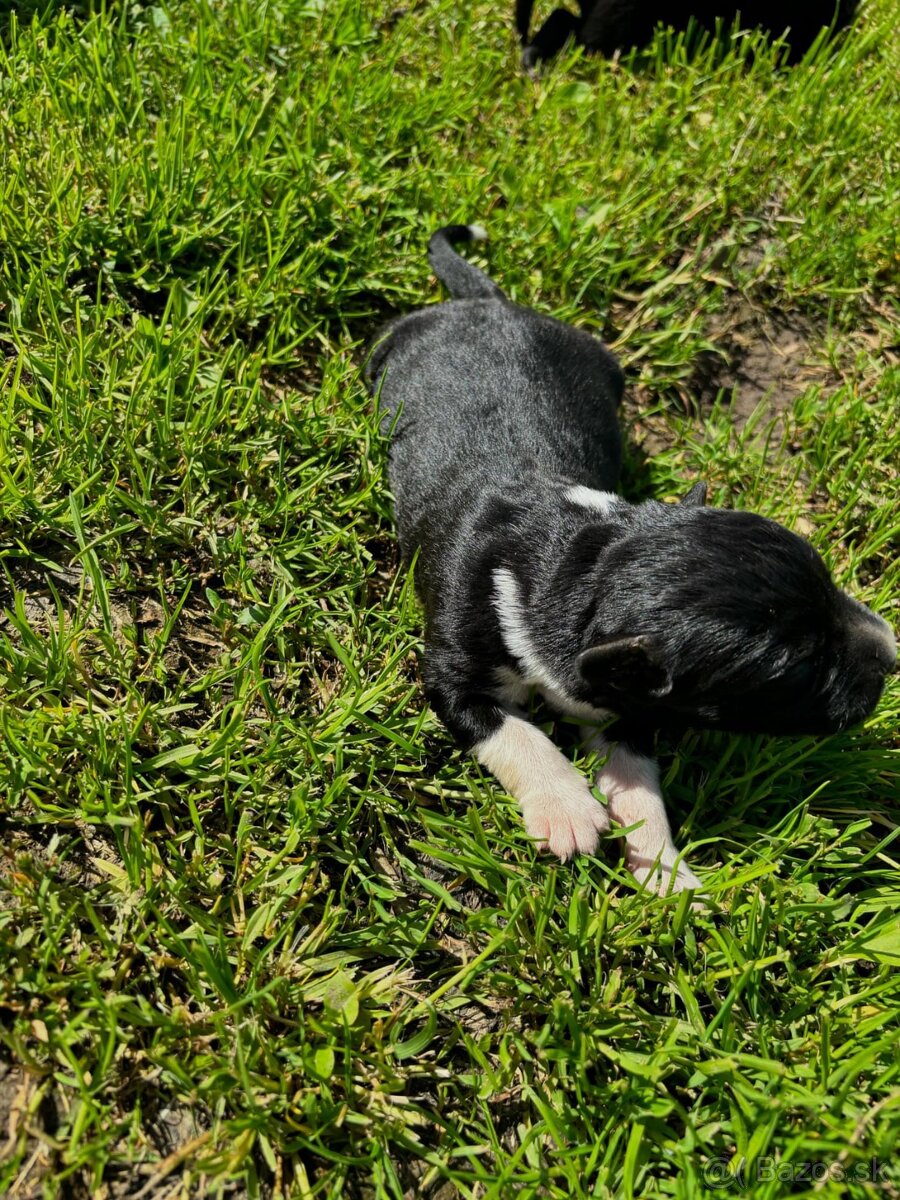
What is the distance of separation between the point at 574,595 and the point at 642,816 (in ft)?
2.51

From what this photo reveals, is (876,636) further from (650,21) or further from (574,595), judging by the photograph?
(650,21)

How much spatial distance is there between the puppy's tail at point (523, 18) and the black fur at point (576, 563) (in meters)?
2.76

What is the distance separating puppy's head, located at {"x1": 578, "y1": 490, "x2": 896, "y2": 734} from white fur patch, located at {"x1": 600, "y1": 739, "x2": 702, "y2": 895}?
23 centimetres

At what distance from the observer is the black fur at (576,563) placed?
2.99m

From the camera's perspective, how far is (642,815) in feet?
10.9

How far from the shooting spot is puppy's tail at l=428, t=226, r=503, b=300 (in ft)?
15.0

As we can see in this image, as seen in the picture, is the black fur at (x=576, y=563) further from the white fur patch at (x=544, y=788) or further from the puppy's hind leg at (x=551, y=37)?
the puppy's hind leg at (x=551, y=37)

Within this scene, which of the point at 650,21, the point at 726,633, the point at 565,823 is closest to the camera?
the point at 726,633

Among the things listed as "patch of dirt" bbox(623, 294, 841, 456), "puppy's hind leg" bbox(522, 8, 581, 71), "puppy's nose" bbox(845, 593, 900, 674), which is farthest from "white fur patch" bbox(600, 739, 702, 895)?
"puppy's hind leg" bbox(522, 8, 581, 71)

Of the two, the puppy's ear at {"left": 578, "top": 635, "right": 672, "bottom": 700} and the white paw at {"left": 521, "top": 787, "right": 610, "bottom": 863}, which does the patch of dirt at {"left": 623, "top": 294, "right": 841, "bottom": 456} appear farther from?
the white paw at {"left": 521, "top": 787, "right": 610, "bottom": 863}

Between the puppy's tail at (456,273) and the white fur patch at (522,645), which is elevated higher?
the puppy's tail at (456,273)

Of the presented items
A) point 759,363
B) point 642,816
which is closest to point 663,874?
point 642,816

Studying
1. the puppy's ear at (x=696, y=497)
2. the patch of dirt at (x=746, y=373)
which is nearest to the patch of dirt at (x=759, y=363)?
the patch of dirt at (x=746, y=373)

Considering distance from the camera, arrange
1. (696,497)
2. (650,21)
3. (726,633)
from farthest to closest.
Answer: (650,21)
(696,497)
(726,633)
